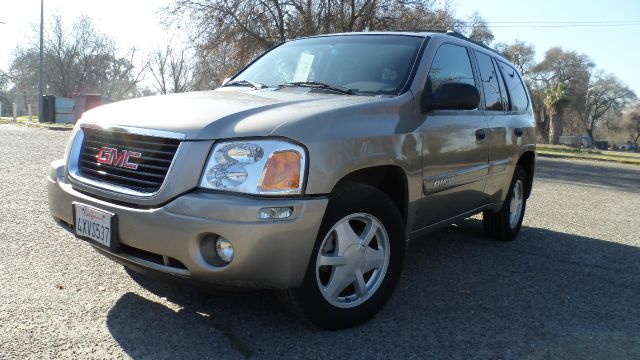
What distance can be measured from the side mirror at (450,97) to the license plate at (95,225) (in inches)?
79.1

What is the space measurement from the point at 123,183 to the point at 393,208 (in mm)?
1490

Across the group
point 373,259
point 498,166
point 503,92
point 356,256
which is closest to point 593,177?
point 503,92

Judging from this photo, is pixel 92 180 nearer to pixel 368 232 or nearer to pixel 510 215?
pixel 368 232

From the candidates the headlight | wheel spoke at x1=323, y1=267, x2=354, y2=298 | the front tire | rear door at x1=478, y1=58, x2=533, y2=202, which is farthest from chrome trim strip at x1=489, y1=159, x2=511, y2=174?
the headlight

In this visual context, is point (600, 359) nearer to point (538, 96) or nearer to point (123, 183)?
point (123, 183)

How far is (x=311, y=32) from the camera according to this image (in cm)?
2191

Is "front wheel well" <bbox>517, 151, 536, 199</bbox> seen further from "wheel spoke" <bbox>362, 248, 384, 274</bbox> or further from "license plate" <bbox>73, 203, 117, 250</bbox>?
"license plate" <bbox>73, 203, 117, 250</bbox>

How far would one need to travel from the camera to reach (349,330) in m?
2.88

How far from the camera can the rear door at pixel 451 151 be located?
3.44 meters

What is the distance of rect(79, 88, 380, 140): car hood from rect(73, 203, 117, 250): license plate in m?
0.48

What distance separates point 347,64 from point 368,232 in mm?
1390

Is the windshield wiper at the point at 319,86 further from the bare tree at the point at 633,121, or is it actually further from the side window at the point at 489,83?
the bare tree at the point at 633,121

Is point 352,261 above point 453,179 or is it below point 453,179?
below

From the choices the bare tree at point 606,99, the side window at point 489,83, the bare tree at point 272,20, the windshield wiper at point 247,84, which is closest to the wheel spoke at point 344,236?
the windshield wiper at point 247,84
